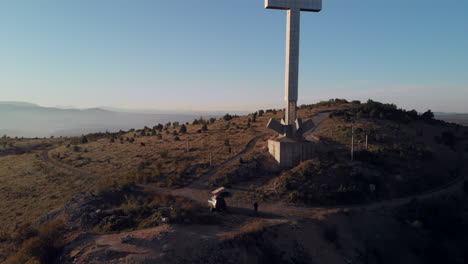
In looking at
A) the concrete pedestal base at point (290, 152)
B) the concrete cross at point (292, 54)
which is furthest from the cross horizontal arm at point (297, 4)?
the concrete pedestal base at point (290, 152)

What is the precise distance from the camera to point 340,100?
172 ft

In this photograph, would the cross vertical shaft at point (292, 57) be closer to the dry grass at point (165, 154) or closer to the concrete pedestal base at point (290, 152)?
the concrete pedestal base at point (290, 152)

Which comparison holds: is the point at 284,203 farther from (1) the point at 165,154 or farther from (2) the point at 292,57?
(1) the point at 165,154

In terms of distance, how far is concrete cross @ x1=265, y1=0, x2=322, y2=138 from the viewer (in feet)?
73.0

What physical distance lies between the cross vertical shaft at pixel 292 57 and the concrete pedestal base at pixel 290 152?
2755mm

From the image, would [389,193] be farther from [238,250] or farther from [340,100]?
[340,100]

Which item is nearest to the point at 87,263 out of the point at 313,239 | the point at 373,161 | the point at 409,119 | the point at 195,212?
the point at 195,212

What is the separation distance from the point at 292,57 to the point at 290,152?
8.35 metres

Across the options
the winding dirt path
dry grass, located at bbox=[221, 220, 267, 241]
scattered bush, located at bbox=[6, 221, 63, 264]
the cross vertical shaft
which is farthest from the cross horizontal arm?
scattered bush, located at bbox=[6, 221, 63, 264]

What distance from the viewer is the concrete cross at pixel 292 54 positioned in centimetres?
2225

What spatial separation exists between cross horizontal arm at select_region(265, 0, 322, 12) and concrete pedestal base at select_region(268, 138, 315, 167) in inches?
451

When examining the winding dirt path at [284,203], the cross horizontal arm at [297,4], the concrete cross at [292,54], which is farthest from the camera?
the concrete cross at [292,54]

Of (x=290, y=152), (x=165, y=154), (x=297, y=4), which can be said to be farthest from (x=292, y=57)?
(x=165, y=154)

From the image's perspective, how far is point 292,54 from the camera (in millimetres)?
22641
